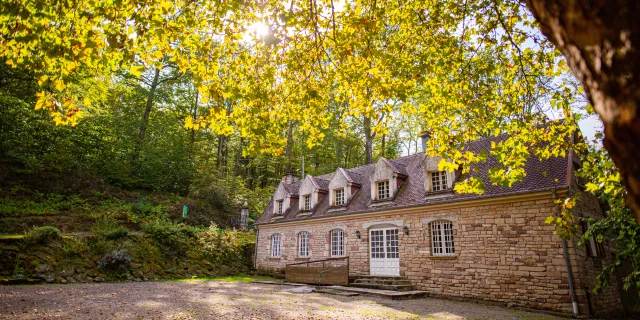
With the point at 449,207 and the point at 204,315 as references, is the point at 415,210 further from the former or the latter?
the point at 204,315

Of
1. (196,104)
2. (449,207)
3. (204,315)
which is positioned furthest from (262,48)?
(196,104)

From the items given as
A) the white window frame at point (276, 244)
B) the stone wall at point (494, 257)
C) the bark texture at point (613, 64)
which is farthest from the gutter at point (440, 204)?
the bark texture at point (613, 64)

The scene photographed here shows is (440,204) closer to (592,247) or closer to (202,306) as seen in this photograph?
(592,247)

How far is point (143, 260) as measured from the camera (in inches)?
606

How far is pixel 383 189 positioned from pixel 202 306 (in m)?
9.91

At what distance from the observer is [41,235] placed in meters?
12.7

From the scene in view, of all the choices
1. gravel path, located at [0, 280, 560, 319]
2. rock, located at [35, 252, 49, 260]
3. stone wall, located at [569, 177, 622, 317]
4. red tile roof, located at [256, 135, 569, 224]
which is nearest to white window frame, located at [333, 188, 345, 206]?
red tile roof, located at [256, 135, 569, 224]

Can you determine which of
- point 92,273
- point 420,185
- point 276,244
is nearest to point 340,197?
point 420,185

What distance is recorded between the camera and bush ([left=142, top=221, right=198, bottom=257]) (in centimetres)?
1691

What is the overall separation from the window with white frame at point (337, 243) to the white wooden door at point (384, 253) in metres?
1.83

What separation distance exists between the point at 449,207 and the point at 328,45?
860 centimetres

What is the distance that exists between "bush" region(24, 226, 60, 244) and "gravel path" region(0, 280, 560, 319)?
105 inches

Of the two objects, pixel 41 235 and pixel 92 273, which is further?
pixel 92 273

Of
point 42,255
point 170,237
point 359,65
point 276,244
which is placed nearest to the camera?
point 359,65
